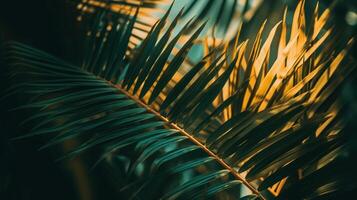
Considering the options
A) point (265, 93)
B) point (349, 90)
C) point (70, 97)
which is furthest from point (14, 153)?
point (349, 90)

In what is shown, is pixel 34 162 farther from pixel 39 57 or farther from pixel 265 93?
pixel 265 93

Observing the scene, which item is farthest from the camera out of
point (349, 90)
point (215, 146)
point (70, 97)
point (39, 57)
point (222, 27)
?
point (222, 27)

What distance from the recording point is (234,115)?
757 mm

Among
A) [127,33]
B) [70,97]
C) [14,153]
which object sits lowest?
[14,153]

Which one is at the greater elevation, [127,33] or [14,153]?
[127,33]

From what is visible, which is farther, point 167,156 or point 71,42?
point 71,42

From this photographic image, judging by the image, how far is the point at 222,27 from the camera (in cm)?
112

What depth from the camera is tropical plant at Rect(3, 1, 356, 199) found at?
61cm

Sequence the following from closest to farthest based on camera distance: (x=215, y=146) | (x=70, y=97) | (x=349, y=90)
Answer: (x=349, y=90)
(x=215, y=146)
(x=70, y=97)

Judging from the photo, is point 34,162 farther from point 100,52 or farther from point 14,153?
point 100,52

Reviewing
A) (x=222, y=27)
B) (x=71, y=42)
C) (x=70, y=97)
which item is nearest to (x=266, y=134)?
(x=70, y=97)

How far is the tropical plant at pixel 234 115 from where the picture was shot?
614 mm

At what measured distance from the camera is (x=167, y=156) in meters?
0.69

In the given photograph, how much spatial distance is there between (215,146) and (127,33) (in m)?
0.32
